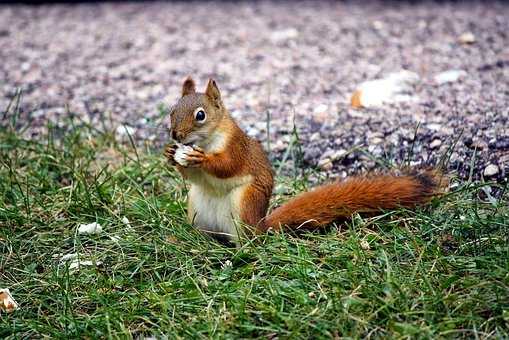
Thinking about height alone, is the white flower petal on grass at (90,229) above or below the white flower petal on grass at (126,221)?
below

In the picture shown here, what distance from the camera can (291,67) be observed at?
4723 millimetres

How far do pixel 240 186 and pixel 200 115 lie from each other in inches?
11.6

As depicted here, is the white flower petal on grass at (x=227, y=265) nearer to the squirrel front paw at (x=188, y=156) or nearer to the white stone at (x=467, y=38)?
the squirrel front paw at (x=188, y=156)

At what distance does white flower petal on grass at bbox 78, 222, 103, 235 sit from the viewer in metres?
3.01

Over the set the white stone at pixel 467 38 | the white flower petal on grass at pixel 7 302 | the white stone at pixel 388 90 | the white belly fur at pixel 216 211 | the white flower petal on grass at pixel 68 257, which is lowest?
the white flower petal on grass at pixel 7 302

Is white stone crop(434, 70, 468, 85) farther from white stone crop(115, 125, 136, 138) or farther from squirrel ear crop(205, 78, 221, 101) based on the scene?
squirrel ear crop(205, 78, 221, 101)

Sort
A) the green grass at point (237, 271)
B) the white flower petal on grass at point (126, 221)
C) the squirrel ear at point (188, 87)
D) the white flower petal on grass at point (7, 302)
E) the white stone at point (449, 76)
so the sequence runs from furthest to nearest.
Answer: the white stone at point (449, 76) < the white flower petal on grass at point (126, 221) < the squirrel ear at point (188, 87) < the white flower petal on grass at point (7, 302) < the green grass at point (237, 271)

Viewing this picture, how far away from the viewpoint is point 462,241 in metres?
2.66

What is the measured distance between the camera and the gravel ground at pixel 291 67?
357cm

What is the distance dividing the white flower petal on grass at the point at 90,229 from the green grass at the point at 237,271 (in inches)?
1.1

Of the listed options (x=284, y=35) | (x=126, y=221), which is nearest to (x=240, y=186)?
(x=126, y=221)

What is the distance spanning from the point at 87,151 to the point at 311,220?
129cm

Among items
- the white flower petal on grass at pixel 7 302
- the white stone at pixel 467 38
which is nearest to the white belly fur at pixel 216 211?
the white flower petal on grass at pixel 7 302

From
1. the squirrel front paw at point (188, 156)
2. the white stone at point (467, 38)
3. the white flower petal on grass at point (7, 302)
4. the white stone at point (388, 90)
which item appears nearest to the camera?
the white flower petal on grass at point (7, 302)
